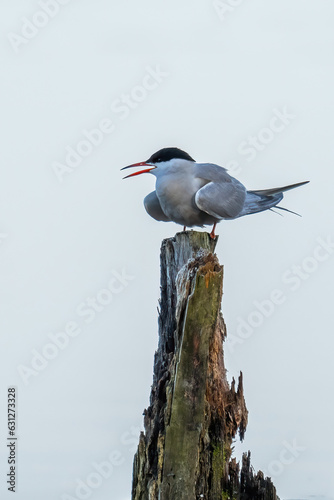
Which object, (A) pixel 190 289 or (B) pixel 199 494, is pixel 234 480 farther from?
(A) pixel 190 289

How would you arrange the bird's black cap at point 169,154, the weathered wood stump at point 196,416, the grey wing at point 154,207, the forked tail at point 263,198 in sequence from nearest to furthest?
1. the weathered wood stump at point 196,416
2. the bird's black cap at point 169,154
3. the grey wing at point 154,207
4. the forked tail at point 263,198

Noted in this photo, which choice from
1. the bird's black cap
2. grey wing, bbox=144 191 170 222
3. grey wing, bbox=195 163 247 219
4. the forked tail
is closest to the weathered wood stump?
grey wing, bbox=195 163 247 219

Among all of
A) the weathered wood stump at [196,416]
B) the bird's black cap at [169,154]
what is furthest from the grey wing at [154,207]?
the weathered wood stump at [196,416]

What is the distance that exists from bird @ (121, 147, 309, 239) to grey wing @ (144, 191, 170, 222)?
12 mm

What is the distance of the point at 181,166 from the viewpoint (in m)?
8.66

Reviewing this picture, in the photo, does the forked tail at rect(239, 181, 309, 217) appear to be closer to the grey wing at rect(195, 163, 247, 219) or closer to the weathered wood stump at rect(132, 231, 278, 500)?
the grey wing at rect(195, 163, 247, 219)

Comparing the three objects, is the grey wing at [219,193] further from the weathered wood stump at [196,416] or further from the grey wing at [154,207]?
the weathered wood stump at [196,416]

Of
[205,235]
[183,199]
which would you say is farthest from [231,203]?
[205,235]

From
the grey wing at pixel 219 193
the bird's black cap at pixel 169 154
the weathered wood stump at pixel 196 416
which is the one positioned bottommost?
the weathered wood stump at pixel 196 416

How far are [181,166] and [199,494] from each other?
12.0ft

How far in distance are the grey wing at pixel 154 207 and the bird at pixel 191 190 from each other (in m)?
0.01

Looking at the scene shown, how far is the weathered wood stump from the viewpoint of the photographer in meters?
6.48

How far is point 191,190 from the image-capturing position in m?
8.57

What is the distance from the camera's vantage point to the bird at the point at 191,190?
336 inches
